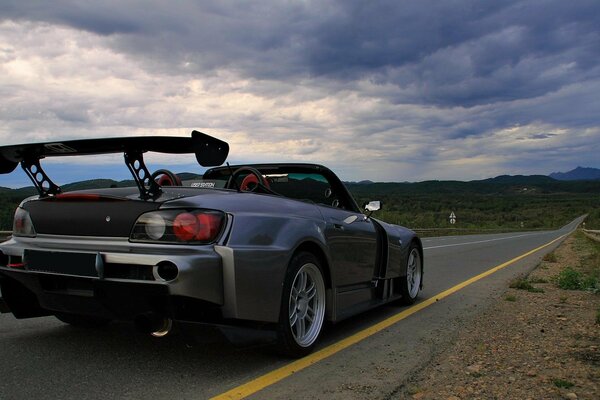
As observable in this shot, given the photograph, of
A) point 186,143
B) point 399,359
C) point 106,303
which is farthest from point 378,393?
point 186,143

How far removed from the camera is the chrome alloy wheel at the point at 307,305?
12.8 ft

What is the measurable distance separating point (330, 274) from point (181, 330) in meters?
1.46

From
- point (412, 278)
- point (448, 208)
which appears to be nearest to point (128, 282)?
point (412, 278)

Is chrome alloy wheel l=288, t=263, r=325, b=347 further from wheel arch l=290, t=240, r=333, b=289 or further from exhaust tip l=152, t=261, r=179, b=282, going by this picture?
exhaust tip l=152, t=261, r=179, b=282

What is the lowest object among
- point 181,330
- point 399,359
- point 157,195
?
point 399,359

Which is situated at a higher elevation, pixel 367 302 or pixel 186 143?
pixel 186 143

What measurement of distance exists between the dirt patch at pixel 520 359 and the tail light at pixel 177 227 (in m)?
1.54

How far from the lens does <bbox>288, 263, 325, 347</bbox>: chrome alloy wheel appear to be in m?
3.90

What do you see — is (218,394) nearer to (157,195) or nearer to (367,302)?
(157,195)

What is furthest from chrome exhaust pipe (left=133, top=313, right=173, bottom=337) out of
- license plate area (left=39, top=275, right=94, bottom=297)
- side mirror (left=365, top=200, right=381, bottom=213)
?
side mirror (left=365, top=200, right=381, bottom=213)

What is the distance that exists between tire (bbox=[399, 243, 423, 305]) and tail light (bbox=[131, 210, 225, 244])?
11.0 ft

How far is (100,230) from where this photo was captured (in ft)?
11.2

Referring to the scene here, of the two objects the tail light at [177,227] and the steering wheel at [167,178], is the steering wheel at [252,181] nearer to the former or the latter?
the steering wheel at [167,178]

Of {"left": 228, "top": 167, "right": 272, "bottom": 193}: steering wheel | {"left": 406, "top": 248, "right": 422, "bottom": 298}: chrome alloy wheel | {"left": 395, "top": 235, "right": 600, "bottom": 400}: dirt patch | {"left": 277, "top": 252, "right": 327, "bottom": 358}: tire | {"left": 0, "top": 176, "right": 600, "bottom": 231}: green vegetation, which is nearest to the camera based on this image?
{"left": 395, "top": 235, "right": 600, "bottom": 400}: dirt patch
